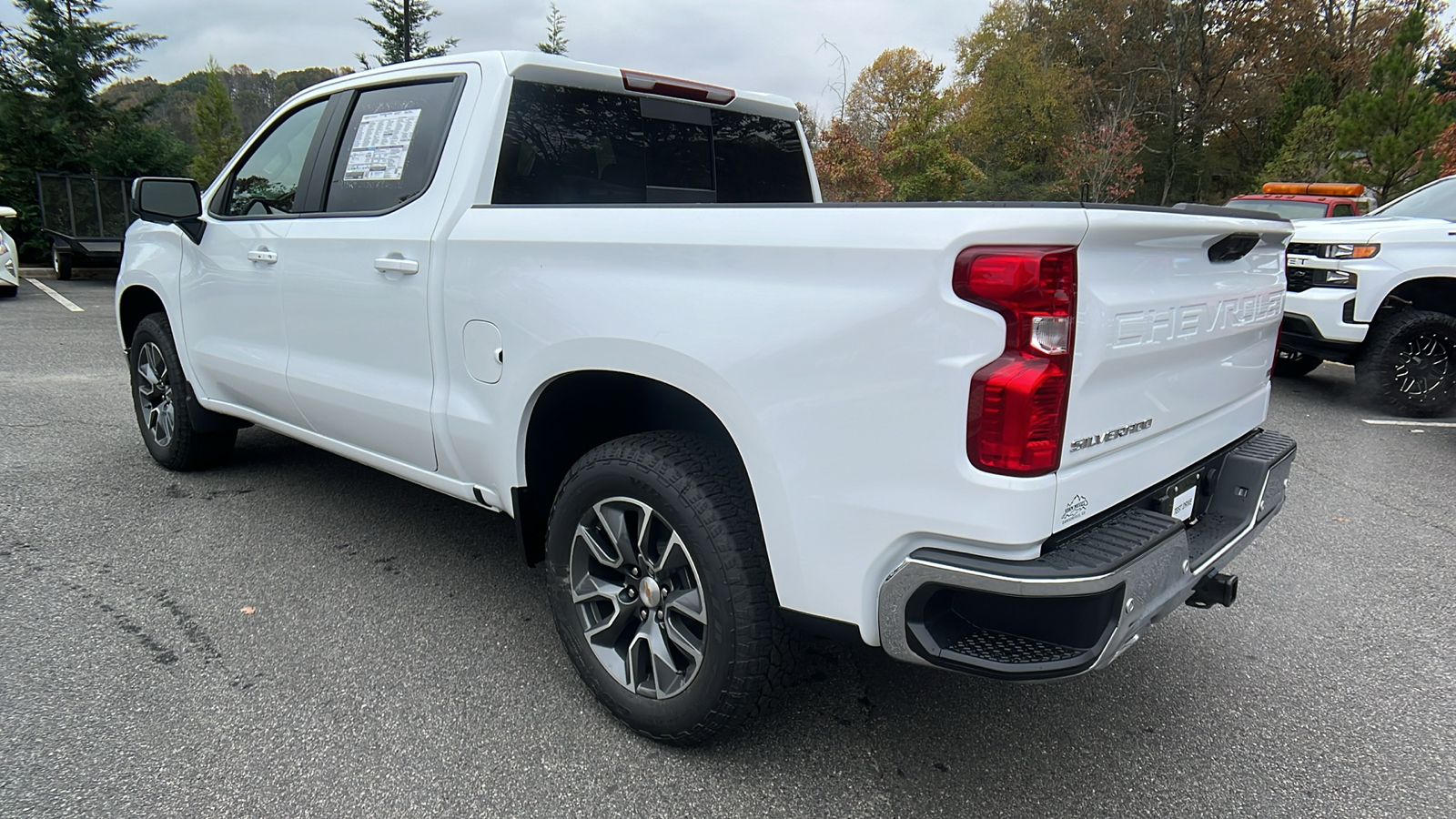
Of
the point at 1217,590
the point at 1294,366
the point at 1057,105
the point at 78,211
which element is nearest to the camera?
the point at 1217,590

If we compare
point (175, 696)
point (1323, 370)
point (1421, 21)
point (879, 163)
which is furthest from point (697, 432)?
point (879, 163)

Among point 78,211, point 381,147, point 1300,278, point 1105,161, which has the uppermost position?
point 1105,161

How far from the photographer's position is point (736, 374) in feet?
6.57

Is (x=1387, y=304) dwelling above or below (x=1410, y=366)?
above

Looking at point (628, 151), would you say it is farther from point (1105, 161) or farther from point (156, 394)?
point (1105, 161)

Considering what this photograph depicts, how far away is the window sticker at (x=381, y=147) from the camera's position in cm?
306

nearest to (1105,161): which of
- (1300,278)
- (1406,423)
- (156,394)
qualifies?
(1300,278)

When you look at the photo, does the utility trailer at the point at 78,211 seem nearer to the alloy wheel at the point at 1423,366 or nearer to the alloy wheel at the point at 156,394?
the alloy wheel at the point at 156,394

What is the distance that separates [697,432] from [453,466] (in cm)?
91

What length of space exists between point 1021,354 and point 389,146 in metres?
2.42

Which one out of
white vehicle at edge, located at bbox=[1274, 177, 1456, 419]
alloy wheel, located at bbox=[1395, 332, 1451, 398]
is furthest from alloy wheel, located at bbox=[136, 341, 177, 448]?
alloy wheel, located at bbox=[1395, 332, 1451, 398]

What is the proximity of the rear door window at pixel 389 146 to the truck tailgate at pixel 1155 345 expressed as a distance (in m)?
2.13

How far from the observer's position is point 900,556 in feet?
6.04

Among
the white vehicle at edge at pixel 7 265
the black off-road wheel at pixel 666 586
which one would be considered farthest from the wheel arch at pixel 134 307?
the white vehicle at edge at pixel 7 265
